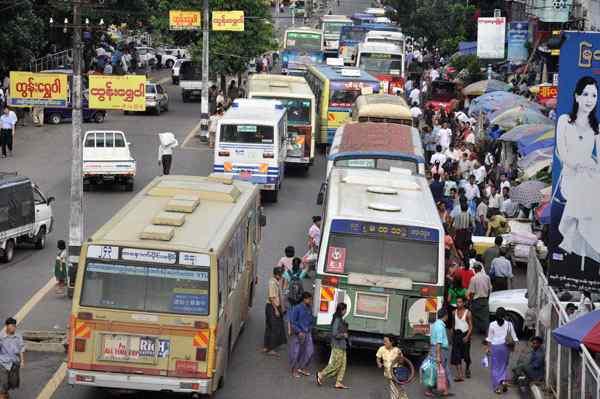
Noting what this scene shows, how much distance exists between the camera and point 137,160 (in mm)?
40625

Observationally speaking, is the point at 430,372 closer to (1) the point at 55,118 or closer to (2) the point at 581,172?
(2) the point at 581,172

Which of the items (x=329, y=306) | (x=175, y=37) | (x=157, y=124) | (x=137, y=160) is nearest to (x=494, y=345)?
(x=329, y=306)

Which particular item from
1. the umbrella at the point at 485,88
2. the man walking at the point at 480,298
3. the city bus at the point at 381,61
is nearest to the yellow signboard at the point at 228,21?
the city bus at the point at 381,61

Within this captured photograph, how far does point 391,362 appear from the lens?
58.6 feet

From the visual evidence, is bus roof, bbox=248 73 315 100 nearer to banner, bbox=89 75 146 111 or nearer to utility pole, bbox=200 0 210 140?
utility pole, bbox=200 0 210 140

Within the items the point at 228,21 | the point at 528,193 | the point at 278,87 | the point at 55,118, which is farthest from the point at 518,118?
the point at 55,118

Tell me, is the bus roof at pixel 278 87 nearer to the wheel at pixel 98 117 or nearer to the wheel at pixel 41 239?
the wheel at pixel 98 117

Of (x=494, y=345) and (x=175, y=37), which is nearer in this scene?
(x=494, y=345)

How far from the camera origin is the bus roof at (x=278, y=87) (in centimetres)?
3829

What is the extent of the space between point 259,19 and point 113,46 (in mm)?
22460

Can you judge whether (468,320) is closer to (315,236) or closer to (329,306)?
(329,306)

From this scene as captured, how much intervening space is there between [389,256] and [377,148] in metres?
9.99

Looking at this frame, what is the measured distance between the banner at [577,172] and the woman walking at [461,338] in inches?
57.9

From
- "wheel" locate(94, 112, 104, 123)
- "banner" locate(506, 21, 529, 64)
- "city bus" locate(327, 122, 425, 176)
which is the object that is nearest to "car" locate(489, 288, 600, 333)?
"city bus" locate(327, 122, 425, 176)
